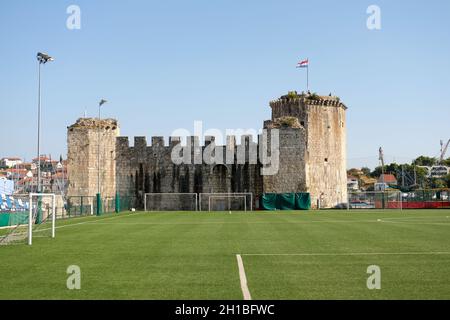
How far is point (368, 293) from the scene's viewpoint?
8.65 m

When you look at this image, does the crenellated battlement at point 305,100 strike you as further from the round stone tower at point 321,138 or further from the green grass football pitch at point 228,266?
the green grass football pitch at point 228,266

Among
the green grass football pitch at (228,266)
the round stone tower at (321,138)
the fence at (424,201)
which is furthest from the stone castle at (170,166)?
the green grass football pitch at (228,266)

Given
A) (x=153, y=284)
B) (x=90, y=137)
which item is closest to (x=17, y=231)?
(x=153, y=284)

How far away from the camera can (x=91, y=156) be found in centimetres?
5191

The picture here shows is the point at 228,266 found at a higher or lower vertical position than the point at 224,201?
higher

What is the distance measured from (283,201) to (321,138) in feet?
32.2

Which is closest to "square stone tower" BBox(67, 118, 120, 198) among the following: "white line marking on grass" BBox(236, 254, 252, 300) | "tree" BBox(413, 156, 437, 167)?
"white line marking on grass" BBox(236, 254, 252, 300)

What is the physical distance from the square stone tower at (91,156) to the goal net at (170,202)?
3591 millimetres

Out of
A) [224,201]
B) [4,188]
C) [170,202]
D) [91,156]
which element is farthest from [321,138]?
[4,188]

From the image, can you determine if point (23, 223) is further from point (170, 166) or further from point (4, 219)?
point (170, 166)

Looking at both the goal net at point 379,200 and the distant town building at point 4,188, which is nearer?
the distant town building at point 4,188

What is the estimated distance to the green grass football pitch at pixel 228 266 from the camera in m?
8.87
